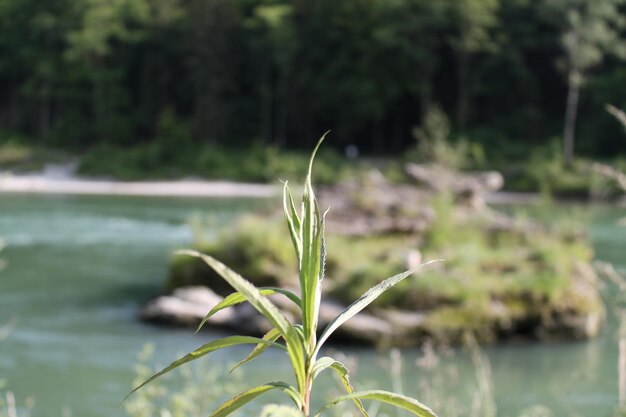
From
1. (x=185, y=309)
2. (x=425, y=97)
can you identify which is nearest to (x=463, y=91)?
(x=425, y=97)

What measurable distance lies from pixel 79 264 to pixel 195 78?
1024 inches

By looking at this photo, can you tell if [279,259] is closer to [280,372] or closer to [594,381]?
[280,372]

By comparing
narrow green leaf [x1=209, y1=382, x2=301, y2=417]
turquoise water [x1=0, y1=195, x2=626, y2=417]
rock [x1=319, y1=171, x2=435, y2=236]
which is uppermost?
narrow green leaf [x1=209, y1=382, x2=301, y2=417]

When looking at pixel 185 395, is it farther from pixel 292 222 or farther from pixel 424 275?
pixel 424 275

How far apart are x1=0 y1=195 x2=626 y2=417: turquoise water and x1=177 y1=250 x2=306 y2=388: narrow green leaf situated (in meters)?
2.64

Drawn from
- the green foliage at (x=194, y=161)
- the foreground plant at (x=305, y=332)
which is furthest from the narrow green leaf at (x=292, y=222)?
the green foliage at (x=194, y=161)

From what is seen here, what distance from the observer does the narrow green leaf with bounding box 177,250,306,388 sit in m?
0.64

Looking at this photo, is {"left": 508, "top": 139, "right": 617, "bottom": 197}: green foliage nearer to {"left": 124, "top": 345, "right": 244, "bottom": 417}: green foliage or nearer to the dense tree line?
the dense tree line

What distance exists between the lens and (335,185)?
2033 cm

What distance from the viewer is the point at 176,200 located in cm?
2742

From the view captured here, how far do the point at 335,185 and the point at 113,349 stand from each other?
12103 millimetres

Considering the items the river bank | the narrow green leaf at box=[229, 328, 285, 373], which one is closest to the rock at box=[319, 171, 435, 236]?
the narrow green leaf at box=[229, 328, 285, 373]

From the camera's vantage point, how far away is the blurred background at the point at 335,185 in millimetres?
7980

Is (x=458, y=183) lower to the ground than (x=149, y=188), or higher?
higher
